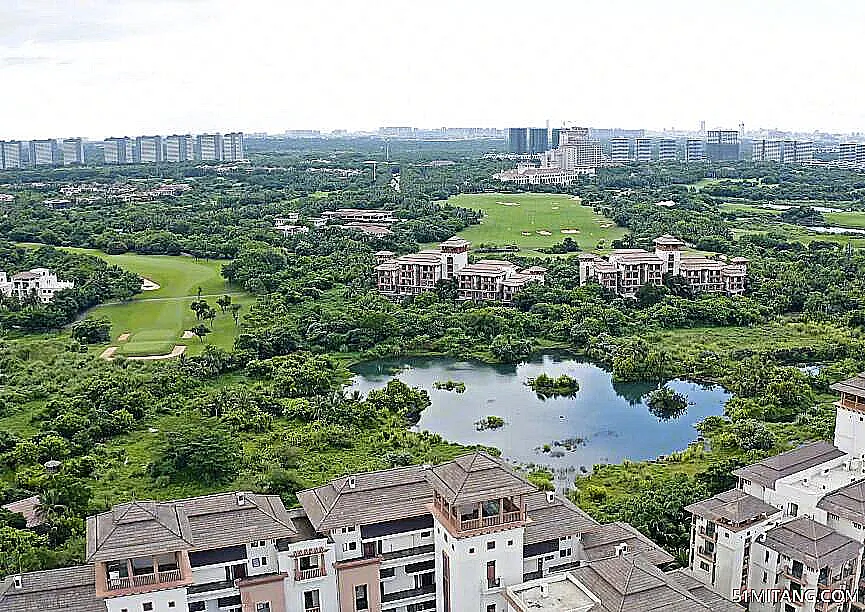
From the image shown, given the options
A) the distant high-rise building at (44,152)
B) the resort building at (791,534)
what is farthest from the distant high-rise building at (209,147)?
the resort building at (791,534)

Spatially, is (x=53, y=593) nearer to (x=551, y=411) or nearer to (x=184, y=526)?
(x=184, y=526)

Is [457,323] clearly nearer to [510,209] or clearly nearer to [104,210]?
[510,209]

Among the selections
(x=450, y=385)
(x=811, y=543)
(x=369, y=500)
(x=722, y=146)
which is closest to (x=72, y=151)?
(x=722, y=146)

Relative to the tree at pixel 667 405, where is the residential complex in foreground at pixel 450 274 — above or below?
above

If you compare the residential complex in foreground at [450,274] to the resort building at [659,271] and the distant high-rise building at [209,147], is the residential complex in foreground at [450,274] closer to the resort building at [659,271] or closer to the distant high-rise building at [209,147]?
the resort building at [659,271]

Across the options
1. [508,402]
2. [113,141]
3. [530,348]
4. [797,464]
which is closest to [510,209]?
[530,348]

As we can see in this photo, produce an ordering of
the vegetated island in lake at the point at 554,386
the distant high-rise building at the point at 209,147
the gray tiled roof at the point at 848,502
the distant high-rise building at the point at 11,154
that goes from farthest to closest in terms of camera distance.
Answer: the distant high-rise building at the point at 209,147 → the distant high-rise building at the point at 11,154 → the vegetated island in lake at the point at 554,386 → the gray tiled roof at the point at 848,502
